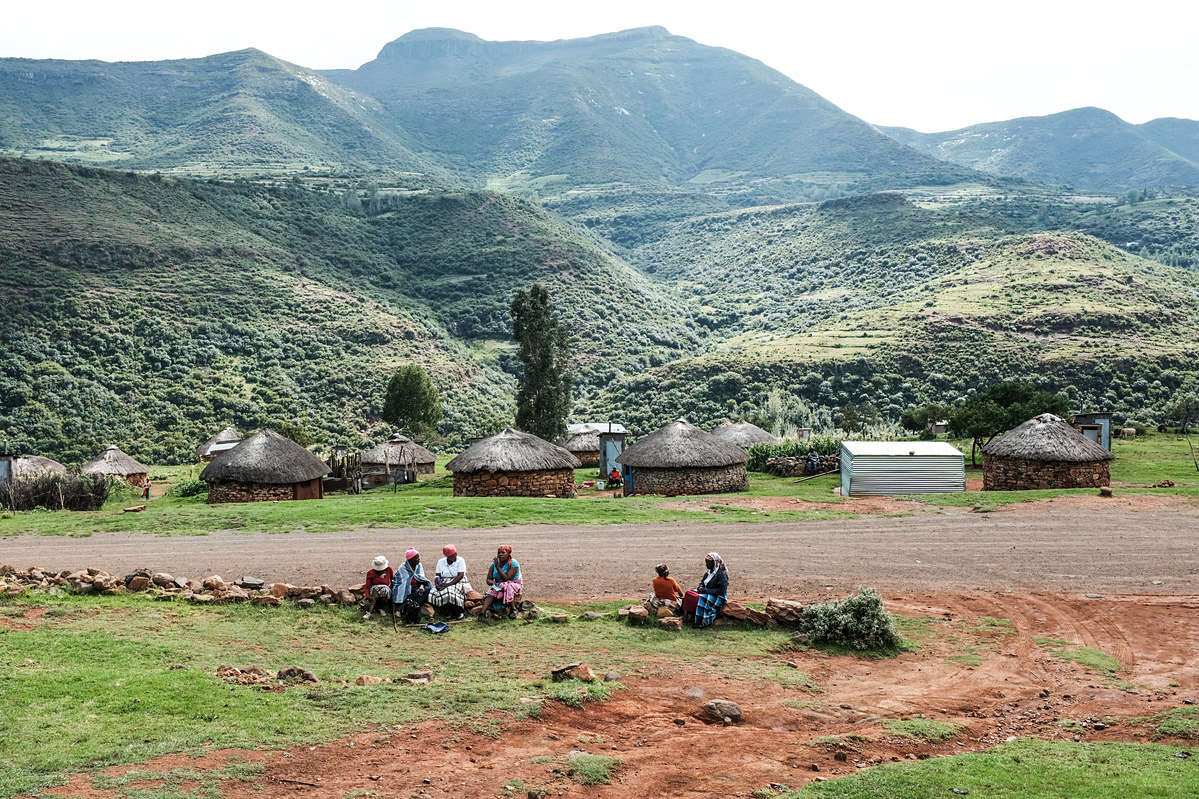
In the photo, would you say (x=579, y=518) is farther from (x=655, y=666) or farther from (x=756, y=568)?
(x=655, y=666)

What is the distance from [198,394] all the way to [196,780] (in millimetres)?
52252

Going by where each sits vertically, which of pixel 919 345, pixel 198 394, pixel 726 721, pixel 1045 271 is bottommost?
pixel 726 721

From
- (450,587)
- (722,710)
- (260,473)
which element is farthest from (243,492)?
(722,710)

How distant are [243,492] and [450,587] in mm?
17057

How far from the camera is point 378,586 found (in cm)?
1181

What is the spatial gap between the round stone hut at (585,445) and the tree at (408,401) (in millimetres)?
11101

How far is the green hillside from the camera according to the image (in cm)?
5169

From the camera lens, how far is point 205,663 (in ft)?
30.0

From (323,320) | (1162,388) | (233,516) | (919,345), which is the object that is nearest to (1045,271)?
(919,345)

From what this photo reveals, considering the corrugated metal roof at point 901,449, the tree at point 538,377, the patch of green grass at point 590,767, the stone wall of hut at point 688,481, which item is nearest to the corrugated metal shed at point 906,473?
the corrugated metal roof at point 901,449

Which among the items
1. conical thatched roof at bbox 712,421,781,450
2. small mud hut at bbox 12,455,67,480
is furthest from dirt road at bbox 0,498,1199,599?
conical thatched roof at bbox 712,421,781,450

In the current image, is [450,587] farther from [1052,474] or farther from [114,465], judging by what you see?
[114,465]

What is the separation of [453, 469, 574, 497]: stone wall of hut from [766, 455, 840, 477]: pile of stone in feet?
32.6

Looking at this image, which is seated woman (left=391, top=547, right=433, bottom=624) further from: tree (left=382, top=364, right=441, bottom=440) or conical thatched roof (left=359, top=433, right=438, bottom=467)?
tree (left=382, top=364, right=441, bottom=440)
